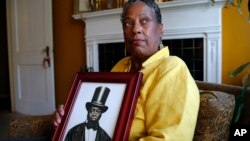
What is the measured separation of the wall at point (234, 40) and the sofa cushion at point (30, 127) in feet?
5.05

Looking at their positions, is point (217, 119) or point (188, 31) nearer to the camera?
point (217, 119)

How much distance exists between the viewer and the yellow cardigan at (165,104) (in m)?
0.86

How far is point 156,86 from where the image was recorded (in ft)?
3.09

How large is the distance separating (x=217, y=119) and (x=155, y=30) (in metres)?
0.42

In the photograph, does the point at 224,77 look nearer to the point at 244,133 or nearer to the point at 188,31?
the point at 188,31

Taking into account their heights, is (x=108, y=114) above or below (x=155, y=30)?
below

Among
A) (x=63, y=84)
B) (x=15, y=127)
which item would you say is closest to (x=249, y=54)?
(x=15, y=127)

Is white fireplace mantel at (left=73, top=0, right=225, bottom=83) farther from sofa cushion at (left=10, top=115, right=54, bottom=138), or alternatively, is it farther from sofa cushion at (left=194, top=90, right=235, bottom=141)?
sofa cushion at (left=10, top=115, right=54, bottom=138)

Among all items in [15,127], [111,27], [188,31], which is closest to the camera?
[15,127]

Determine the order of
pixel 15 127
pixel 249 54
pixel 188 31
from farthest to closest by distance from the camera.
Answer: pixel 188 31 < pixel 249 54 < pixel 15 127

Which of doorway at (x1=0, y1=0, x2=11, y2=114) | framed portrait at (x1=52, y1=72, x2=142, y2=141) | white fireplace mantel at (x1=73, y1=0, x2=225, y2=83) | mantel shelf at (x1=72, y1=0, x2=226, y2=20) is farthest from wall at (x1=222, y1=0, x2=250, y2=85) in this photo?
doorway at (x1=0, y1=0, x2=11, y2=114)

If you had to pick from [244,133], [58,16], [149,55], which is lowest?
[244,133]

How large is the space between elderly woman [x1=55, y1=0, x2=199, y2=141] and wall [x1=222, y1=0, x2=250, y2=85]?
1.32m

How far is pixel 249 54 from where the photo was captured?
218cm
